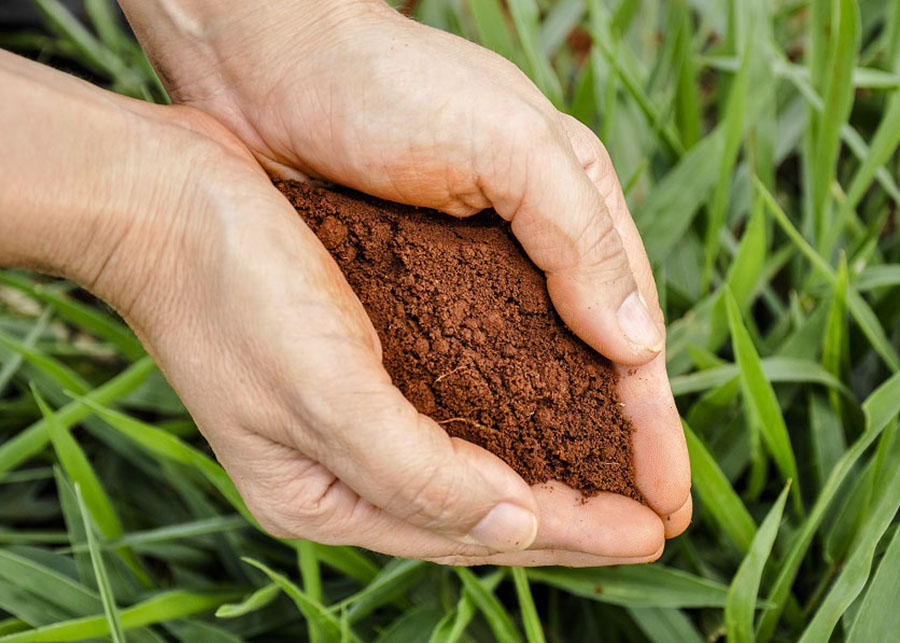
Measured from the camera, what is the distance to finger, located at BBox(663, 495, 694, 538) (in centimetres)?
91

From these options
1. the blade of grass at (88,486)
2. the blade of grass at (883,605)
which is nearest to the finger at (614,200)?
the blade of grass at (883,605)

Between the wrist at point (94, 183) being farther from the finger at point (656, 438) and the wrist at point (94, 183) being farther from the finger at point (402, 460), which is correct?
the finger at point (656, 438)

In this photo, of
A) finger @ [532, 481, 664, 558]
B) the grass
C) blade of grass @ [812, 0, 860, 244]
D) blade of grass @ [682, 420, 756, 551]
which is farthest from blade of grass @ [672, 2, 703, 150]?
finger @ [532, 481, 664, 558]

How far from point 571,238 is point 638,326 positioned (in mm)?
123

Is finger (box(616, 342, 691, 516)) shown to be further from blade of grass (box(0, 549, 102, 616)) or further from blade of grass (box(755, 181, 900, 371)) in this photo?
→ blade of grass (box(0, 549, 102, 616))

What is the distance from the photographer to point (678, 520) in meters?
0.91

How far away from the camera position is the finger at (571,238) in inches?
33.4

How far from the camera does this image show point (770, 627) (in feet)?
3.06

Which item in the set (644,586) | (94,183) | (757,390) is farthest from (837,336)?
(94,183)

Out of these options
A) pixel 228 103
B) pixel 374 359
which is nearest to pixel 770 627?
pixel 374 359

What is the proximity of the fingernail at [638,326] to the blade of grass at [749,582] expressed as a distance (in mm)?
201

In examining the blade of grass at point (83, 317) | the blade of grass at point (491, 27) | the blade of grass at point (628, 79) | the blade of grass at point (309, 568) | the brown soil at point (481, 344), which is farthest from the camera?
the blade of grass at point (491, 27)

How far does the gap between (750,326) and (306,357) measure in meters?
0.70

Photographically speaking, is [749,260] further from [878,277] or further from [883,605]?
[883,605]
